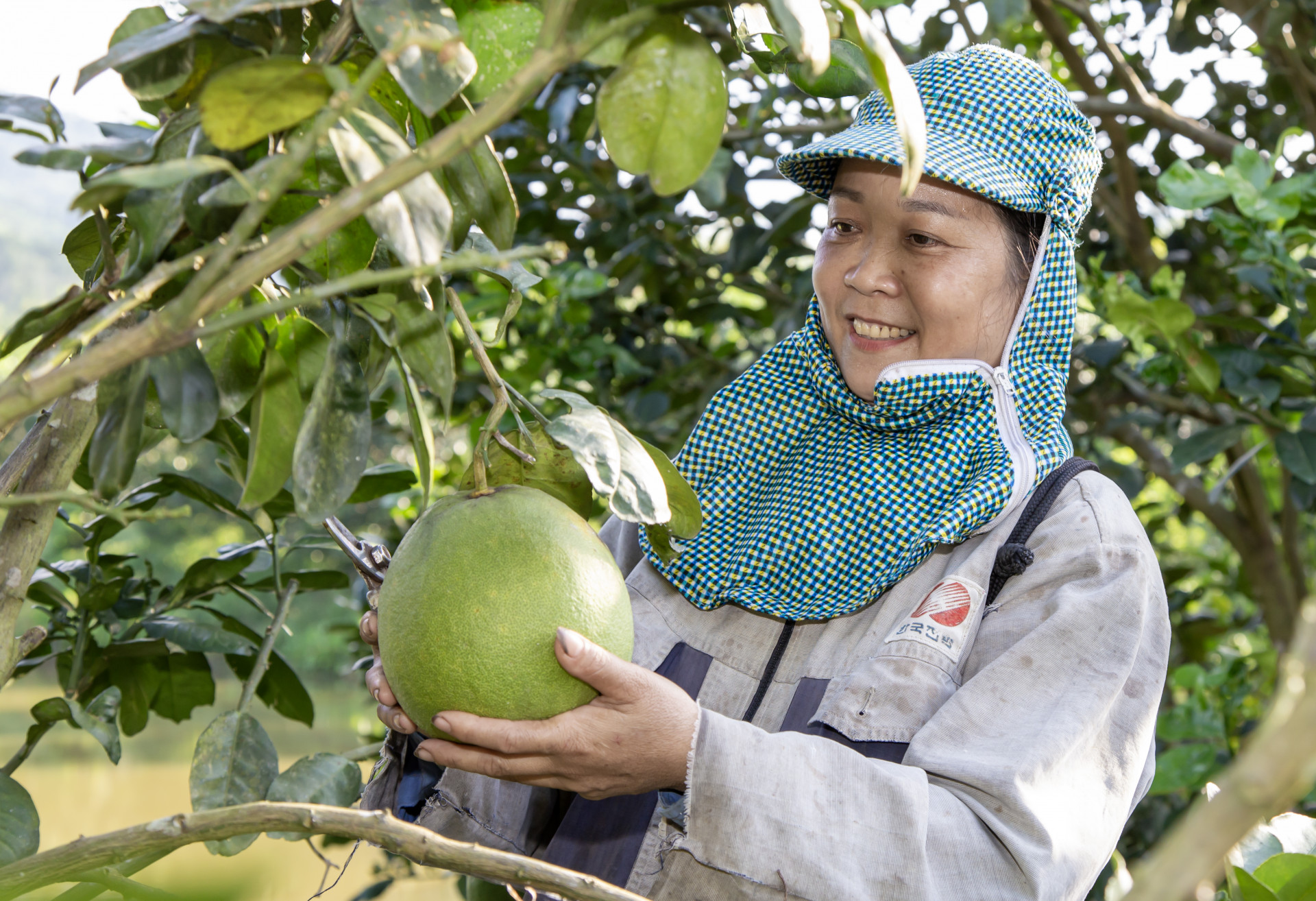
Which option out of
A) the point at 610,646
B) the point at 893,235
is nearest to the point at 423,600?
the point at 610,646

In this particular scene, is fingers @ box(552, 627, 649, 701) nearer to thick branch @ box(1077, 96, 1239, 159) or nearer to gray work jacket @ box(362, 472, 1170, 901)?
gray work jacket @ box(362, 472, 1170, 901)

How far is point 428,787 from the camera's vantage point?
3.32 ft

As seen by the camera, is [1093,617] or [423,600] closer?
[423,600]

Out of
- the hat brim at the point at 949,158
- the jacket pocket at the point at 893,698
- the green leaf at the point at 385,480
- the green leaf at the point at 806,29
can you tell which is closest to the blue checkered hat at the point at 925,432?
the hat brim at the point at 949,158

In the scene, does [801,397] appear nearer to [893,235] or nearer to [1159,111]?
[893,235]

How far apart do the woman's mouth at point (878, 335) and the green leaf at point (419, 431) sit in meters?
0.59

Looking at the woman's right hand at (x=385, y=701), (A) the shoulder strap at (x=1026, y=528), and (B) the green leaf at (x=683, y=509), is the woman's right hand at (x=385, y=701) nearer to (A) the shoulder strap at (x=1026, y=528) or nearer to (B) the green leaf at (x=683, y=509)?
(B) the green leaf at (x=683, y=509)

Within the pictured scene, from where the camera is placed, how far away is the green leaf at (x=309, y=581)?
1.03m

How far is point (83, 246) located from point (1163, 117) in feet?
5.65

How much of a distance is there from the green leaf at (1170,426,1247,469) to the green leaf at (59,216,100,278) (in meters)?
1.42

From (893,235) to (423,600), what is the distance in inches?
24.9

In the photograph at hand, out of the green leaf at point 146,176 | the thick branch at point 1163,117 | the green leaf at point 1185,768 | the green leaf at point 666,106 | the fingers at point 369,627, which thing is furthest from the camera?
the thick branch at point 1163,117

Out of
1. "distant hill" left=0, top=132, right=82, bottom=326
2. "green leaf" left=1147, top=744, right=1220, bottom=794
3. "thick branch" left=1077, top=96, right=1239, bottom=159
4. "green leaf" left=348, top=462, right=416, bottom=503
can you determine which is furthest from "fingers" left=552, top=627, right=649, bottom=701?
"distant hill" left=0, top=132, right=82, bottom=326

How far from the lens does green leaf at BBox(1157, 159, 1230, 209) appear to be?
1382 millimetres
